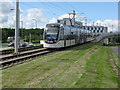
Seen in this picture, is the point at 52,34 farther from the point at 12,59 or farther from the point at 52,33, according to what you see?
the point at 12,59

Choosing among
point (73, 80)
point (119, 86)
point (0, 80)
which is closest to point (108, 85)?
point (119, 86)

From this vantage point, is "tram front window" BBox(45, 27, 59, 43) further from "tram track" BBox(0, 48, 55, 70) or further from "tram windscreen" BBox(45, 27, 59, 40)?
"tram track" BBox(0, 48, 55, 70)

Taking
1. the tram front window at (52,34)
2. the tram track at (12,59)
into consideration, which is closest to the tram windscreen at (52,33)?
the tram front window at (52,34)

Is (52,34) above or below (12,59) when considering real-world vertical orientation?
above

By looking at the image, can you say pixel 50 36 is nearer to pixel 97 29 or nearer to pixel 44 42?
pixel 44 42

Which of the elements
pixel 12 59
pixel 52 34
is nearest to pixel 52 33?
pixel 52 34

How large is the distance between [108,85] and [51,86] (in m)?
2.42

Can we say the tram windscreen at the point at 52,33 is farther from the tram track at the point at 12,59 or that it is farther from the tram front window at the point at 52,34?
the tram track at the point at 12,59

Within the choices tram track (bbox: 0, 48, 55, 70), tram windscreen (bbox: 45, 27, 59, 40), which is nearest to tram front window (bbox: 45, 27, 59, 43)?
tram windscreen (bbox: 45, 27, 59, 40)

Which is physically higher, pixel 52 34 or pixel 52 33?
pixel 52 33

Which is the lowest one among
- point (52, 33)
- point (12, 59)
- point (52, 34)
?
point (12, 59)

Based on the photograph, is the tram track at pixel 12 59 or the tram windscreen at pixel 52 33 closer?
the tram track at pixel 12 59

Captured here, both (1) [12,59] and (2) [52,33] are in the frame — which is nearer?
(1) [12,59]

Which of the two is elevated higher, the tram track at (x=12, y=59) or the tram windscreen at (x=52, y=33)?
the tram windscreen at (x=52, y=33)
